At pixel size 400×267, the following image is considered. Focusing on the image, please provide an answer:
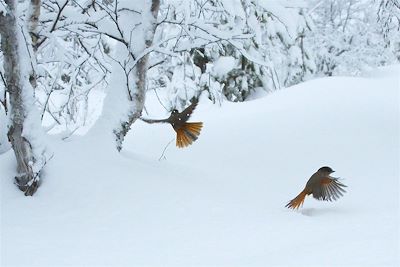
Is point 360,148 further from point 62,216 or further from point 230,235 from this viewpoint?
point 62,216

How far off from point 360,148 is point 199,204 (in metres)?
2.54

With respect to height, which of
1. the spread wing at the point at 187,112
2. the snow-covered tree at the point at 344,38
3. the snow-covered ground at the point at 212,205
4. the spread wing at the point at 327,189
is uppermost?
the snow-covered tree at the point at 344,38

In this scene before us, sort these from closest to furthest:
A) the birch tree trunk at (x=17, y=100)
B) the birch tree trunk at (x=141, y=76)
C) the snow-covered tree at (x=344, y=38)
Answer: the birch tree trunk at (x=17, y=100)
the birch tree trunk at (x=141, y=76)
the snow-covered tree at (x=344, y=38)

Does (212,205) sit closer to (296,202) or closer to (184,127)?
(296,202)

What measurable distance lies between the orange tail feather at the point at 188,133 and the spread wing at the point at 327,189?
986mm

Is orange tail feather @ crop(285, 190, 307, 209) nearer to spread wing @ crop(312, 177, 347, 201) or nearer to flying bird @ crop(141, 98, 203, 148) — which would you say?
spread wing @ crop(312, 177, 347, 201)

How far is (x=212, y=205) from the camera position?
3424 millimetres

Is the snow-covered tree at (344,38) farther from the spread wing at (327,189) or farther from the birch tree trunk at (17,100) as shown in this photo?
the birch tree trunk at (17,100)

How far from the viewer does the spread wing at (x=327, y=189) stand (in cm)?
368

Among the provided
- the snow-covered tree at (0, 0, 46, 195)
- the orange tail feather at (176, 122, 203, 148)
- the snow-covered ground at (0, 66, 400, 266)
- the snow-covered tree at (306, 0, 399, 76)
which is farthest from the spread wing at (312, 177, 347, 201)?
the snow-covered tree at (306, 0, 399, 76)

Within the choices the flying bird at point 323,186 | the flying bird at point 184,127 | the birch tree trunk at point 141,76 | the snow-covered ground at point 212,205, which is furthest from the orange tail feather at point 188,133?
the flying bird at point 323,186

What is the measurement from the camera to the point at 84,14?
3.79m

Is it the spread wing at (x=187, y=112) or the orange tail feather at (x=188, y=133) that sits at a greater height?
the spread wing at (x=187, y=112)

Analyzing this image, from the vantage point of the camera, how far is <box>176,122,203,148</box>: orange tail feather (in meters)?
4.00
